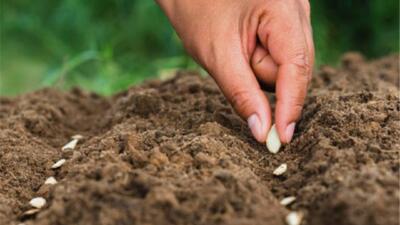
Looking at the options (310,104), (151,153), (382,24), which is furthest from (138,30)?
(151,153)

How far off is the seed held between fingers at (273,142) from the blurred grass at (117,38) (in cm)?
205

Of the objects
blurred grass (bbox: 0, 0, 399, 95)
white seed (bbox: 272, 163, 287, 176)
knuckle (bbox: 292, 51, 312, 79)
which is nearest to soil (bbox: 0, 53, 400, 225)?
white seed (bbox: 272, 163, 287, 176)

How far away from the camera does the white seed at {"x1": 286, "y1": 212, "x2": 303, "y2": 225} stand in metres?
1.63

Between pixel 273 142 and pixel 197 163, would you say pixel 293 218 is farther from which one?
pixel 273 142

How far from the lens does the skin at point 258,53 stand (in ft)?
6.93

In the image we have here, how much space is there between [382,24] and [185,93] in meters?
2.23

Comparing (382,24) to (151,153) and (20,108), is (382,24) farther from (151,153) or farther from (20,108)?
(151,153)

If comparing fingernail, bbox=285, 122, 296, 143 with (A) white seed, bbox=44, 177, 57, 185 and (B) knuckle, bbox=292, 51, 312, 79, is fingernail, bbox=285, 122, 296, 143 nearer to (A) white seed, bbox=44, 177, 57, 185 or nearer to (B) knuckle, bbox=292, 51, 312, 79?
(B) knuckle, bbox=292, 51, 312, 79

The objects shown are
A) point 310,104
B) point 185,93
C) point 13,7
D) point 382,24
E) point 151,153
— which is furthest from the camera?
point 13,7

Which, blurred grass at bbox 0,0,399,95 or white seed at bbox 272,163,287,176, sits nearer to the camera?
white seed at bbox 272,163,287,176

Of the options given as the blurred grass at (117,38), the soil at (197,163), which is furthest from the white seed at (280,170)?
the blurred grass at (117,38)

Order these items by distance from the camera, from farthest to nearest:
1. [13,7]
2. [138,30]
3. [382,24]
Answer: [13,7]
[138,30]
[382,24]

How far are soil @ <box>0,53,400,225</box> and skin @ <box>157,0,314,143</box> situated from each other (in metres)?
0.10

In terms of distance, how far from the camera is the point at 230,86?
2152 mm
